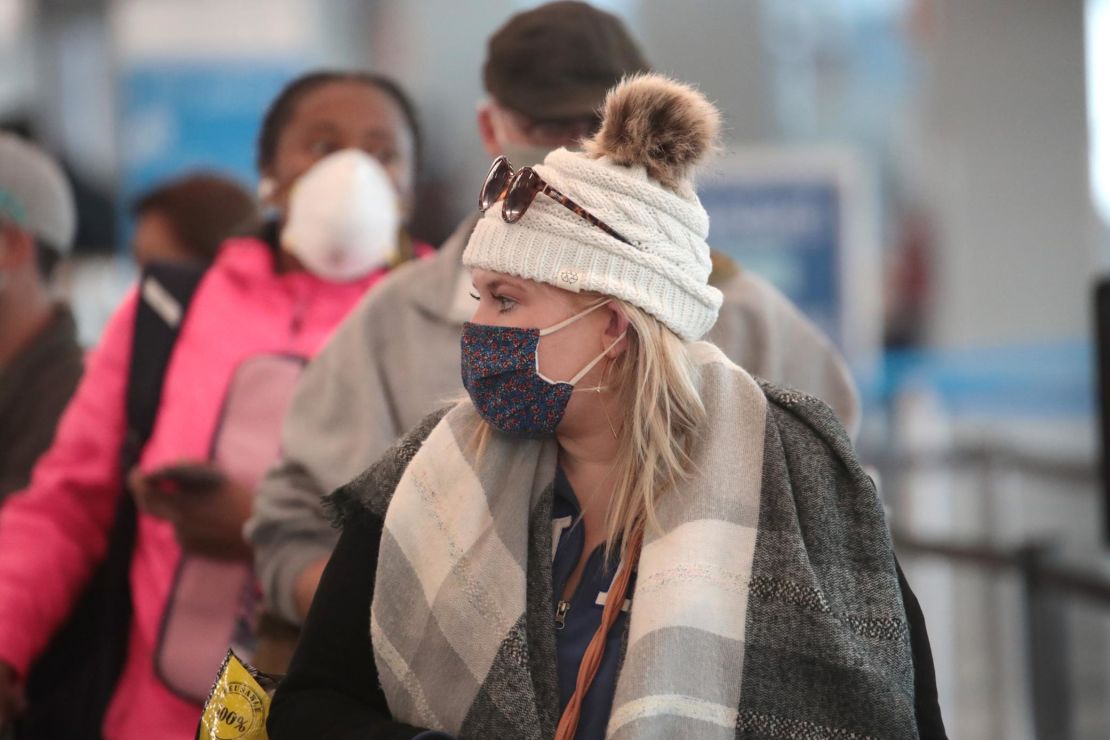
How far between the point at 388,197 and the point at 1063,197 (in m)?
8.14

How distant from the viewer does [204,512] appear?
8.02 feet

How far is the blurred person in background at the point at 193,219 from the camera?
389cm

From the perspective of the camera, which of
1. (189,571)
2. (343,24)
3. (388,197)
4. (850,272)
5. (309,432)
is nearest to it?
(309,432)

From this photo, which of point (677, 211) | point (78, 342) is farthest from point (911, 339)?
point (677, 211)

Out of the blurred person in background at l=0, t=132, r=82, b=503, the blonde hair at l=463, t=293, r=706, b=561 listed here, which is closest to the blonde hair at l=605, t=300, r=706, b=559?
the blonde hair at l=463, t=293, r=706, b=561

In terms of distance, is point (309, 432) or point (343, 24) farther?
point (343, 24)

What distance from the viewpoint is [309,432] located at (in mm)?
2363

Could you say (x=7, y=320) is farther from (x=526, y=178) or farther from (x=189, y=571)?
(x=526, y=178)

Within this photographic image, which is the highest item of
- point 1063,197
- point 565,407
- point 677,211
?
point 1063,197

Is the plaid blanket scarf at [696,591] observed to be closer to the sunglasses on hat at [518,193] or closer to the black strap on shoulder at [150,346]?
the sunglasses on hat at [518,193]

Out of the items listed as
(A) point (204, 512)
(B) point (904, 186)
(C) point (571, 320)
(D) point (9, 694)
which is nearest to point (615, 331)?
(C) point (571, 320)

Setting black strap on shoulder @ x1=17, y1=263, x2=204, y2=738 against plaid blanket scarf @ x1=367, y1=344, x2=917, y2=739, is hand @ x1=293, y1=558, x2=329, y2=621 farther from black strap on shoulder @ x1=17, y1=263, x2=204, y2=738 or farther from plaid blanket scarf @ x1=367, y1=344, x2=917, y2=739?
black strap on shoulder @ x1=17, y1=263, x2=204, y2=738

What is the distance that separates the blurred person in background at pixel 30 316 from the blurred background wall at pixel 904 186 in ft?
3.14

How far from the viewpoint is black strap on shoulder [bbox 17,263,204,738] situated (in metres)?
2.63
